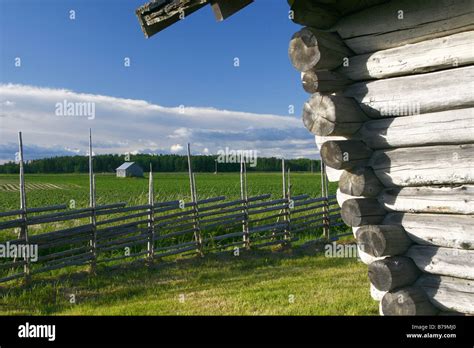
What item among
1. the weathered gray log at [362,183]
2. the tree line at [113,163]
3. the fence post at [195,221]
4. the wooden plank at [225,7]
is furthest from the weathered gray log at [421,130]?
the tree line at [113,163]

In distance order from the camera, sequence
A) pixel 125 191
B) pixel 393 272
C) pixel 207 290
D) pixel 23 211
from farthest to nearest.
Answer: pixel 125 191 → pixel 23 211 → pixel 207 290 → pixel 393 272

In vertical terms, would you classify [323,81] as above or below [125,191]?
above

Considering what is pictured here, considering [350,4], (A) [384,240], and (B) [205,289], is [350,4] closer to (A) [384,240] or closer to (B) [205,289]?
(A) [384,240]

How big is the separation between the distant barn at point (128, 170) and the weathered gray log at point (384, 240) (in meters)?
49.3

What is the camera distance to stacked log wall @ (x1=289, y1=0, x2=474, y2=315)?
4.14 metres

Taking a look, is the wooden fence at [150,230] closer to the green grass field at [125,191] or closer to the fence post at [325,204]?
the fence post at [325,204]

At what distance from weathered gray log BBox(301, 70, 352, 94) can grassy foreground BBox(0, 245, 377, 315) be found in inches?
126

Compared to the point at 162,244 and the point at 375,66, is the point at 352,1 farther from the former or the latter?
the point at 162,244

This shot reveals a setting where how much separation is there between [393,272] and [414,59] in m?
1.75

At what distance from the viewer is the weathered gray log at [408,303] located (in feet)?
14.4

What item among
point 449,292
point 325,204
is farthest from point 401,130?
point 325,204

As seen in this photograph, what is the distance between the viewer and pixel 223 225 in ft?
38.8

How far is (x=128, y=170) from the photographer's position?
53.2 meters

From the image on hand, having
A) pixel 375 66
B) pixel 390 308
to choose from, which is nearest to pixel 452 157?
pixel 375 66
